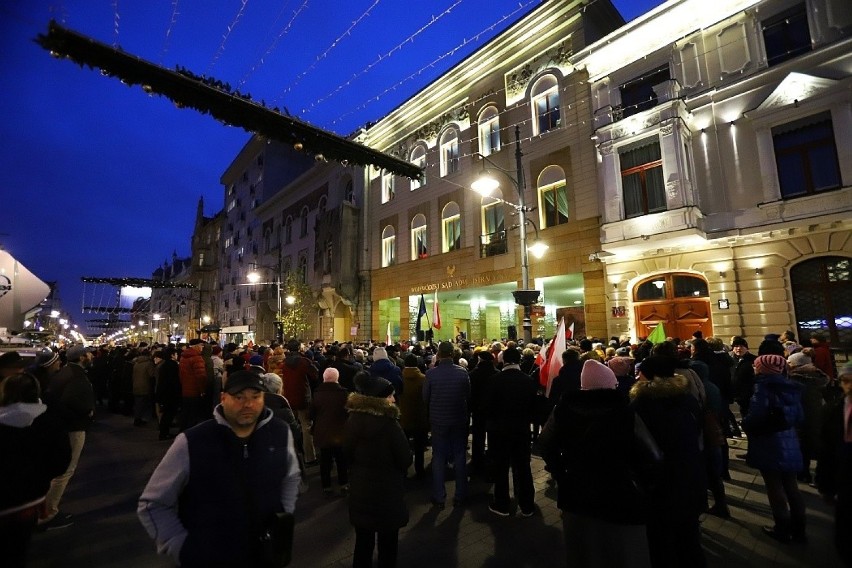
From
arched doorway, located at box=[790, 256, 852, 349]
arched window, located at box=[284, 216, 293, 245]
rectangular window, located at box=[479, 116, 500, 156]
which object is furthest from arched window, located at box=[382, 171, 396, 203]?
arched doorway, located at box=[790, 256, 852, 349]

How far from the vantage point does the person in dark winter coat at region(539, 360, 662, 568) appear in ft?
8.53

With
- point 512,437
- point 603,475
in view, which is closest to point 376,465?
point 603,475

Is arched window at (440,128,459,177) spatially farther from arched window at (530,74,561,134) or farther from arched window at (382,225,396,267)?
arched window at (382,225,396,267)

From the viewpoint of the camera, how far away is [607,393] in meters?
2.79

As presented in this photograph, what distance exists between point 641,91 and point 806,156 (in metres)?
5.36

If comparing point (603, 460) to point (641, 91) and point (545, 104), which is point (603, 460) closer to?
point (641, 91)

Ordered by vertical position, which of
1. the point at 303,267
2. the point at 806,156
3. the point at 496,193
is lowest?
the point at 806,156

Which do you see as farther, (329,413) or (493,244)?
(493,244)

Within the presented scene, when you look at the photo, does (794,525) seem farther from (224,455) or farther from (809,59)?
(809,59)

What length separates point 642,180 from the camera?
46.0ft

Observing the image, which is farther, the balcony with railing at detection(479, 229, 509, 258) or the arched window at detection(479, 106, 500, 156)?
the arched window at detection(479, 106, 500, 156)

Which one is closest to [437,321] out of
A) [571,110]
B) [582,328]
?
[582,328]

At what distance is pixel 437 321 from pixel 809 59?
1305 centimetres

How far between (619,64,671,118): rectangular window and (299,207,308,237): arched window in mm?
25079
